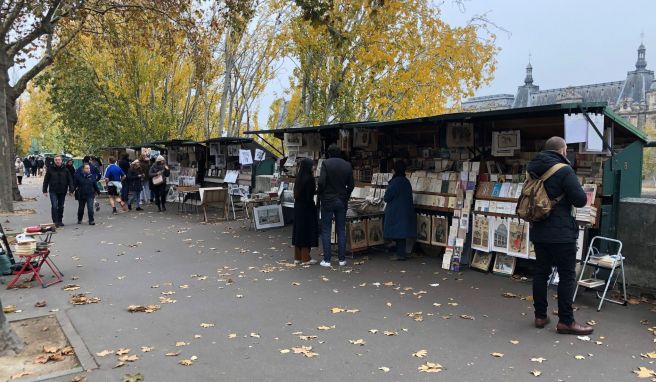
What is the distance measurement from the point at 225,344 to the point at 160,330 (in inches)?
35.5

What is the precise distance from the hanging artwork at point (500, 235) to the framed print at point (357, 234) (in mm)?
2455

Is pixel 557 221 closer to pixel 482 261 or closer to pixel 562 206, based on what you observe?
pixel 562 206

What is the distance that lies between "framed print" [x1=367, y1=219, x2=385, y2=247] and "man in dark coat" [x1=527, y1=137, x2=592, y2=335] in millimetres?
4314

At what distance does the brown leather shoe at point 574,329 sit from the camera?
5.07 meters

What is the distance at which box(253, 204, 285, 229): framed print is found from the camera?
12414 mm

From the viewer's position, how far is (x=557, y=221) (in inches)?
198

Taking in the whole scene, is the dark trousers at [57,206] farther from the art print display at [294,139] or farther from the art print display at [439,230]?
the art print display at [439,230]

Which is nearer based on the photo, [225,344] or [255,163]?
[225,344]

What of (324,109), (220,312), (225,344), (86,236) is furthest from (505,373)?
(324,109)

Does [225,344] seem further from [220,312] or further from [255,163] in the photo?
[255,163]

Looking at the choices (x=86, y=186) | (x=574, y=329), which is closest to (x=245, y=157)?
(x=86, y=186)

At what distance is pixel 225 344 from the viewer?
4977 millimetres

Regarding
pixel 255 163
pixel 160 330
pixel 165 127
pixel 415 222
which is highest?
pixel 165 127

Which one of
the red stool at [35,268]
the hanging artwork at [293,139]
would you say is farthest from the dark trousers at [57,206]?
the hanging artwork at [293,139]
